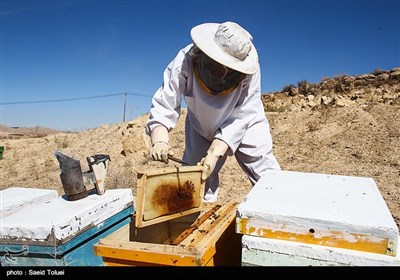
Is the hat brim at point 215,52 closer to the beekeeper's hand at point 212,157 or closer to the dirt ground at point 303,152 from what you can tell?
the beekeeper's hand at point 212,157

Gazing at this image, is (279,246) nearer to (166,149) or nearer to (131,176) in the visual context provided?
(166,149)

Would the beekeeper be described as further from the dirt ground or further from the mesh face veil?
the dirt ground

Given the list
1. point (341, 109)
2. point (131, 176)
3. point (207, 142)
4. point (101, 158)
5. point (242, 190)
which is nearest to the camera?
point (101, 158)

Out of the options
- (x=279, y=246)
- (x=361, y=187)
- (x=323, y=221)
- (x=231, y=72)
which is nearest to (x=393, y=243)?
(x=323, y=221)

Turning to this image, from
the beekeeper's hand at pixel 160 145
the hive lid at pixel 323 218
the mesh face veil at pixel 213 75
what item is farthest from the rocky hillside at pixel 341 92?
the hive lid at pixel 323 218

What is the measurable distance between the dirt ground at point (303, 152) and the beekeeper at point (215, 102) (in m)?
2.41

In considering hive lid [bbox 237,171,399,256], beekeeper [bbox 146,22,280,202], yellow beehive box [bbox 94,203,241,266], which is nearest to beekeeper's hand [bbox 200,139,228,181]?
beekeeper [bbox 146,22,280,202]

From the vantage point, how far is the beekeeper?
1959 millimetres

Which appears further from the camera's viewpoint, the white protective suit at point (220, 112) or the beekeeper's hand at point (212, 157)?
the white protective suit at point (220, 112)

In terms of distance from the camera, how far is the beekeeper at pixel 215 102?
77.1 inches

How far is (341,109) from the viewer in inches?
312

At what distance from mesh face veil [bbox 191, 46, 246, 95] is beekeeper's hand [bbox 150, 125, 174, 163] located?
0.43 metres

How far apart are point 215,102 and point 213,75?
272 millimetres
